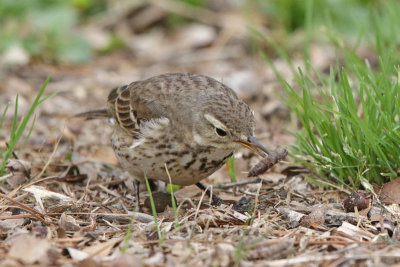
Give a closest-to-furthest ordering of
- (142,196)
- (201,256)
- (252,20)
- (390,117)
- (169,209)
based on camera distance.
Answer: (201,256) → (390,117) → (169,209) → (142,196) → (252,20)

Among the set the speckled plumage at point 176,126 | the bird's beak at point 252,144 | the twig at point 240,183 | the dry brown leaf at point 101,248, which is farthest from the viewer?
the twig at point 240,183

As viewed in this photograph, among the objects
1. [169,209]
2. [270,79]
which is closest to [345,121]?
[169,209]

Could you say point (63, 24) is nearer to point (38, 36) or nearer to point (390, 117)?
point (38, 36)

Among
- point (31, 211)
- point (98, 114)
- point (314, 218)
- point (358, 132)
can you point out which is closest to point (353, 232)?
point (314, 218)

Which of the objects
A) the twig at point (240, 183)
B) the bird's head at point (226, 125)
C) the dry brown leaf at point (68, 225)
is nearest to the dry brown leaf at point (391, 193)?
the bird's head at point (226, 125)

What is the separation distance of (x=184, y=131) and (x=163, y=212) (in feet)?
2.23

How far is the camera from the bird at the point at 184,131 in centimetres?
508

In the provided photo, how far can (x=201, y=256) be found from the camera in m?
3.92

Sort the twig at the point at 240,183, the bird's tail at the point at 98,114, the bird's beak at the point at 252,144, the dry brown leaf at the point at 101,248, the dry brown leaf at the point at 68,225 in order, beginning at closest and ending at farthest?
1. the dry brown leaf at the point at 101,248
2. the dry brown leaf at the point at 68,225
3. the bird's beak at the point at 252,144
4. the twig at the point at 240,183
5. the bird's tail at the point at 98,114

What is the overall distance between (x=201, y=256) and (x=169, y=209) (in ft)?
5.20

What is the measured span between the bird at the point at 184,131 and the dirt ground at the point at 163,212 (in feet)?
1.10

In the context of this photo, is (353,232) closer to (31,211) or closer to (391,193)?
(391,193)

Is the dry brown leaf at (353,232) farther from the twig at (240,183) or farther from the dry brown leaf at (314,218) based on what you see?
the twig at (240,183)

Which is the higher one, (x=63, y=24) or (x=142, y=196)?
(x=63, y=24)
